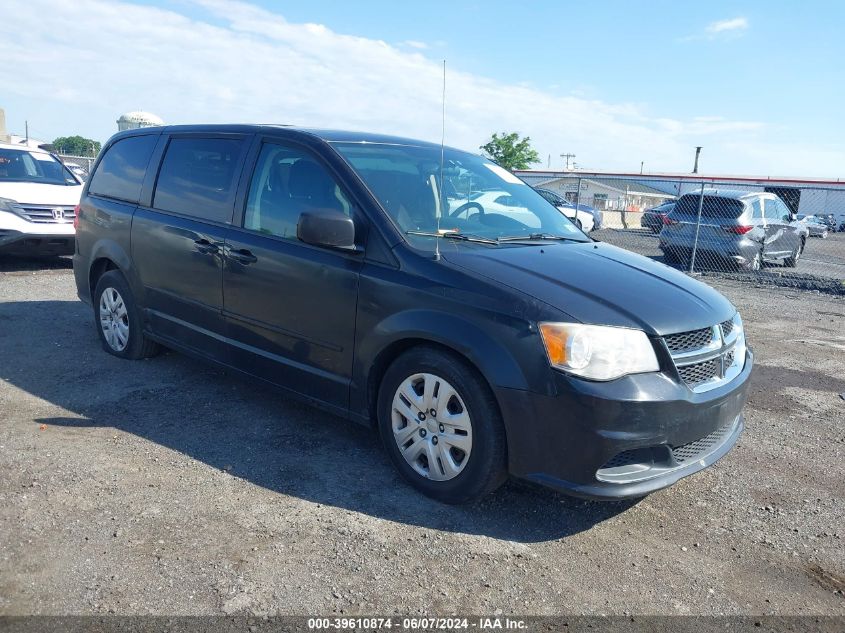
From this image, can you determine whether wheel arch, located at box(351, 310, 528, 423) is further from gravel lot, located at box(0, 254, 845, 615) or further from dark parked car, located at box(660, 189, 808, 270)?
dark parked car, located at box(660, 189, 808, 270)

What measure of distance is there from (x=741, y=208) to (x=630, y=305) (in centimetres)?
1095

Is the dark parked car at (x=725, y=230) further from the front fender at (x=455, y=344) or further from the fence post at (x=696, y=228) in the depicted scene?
the front fender at (x=455, y=344)

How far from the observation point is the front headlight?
2.99 metres

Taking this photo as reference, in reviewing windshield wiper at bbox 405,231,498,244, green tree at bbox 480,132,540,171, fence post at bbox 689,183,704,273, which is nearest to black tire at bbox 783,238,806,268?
fence post at bbox 689,183,704,273

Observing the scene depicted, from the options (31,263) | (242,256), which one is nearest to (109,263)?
Answer: (242,256)

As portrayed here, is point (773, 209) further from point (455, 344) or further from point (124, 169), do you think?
point (455, 344)

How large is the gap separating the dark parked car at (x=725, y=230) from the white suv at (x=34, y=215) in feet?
34.6

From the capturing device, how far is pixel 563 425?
118 inches

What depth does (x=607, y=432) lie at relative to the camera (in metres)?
2.96

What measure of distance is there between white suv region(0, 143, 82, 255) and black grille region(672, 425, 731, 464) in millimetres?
8738

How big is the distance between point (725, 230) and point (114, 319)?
435 inches

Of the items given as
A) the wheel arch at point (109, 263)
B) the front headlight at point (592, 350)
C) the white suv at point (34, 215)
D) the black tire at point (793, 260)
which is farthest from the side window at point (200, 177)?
the black tire at point (793, 260)

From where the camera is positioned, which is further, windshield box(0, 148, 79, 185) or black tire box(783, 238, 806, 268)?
black tire box(783, 238, 806, 268)

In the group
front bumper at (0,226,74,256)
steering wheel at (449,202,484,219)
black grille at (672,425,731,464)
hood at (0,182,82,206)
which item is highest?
steering wheel at (449,202,484,219)
